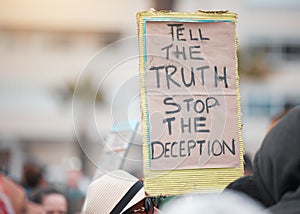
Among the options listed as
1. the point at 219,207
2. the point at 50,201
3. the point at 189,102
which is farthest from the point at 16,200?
the point at 219,207

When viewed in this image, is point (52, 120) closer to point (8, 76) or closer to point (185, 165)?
point (8, 76)

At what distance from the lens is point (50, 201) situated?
590 cm

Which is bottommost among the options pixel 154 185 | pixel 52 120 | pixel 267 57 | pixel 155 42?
pixel 52 120

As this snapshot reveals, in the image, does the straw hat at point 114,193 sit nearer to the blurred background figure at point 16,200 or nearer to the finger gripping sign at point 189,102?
the finger gripping sign at point 189,102

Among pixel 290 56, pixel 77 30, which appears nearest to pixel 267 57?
pixel 290 56

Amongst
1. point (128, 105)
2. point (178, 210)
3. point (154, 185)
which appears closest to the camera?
point (178, 210)

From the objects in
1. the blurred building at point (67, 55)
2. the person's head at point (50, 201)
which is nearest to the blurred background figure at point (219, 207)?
the person's head at point (50, 201)

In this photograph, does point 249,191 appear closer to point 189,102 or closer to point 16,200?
point 189,102

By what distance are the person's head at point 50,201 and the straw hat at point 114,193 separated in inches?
96.7

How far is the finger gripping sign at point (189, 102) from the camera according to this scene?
9.89 ft

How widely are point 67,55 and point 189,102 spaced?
32.7m

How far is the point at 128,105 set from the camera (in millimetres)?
3281

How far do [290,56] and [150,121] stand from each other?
34174 millimetres

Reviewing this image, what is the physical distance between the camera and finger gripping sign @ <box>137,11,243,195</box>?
3014 millimetres
